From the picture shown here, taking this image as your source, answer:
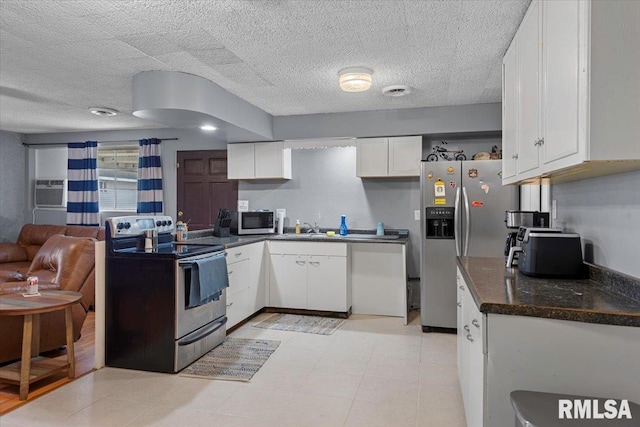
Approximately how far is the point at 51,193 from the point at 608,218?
7154mm

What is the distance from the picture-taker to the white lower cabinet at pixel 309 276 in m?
4.41

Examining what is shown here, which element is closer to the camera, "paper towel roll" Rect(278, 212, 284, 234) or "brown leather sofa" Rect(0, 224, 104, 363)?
→ "brown leather sofa" Rect(0, 224, 104, 363)

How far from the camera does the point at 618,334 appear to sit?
1.39 m

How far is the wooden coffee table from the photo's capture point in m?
2.58

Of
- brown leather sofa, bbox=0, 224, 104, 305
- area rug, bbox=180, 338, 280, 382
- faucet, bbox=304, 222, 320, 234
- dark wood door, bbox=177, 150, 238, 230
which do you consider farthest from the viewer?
dark wood door, bbox=177, 150, 238, 230

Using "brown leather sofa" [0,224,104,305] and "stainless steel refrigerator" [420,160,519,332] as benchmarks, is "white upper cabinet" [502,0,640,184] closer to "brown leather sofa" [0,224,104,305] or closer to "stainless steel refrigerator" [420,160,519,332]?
"stainless steel refrigerator" [420,160,519,332]

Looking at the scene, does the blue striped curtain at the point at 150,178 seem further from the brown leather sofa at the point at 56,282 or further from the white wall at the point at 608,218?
the white wall at the point at 608,218

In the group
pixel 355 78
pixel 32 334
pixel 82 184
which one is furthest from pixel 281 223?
pixel 82 184

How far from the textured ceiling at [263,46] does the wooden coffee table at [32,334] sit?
1.76 m

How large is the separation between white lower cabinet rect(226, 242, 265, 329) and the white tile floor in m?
0.73

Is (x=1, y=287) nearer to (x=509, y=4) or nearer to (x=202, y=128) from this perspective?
(x=202, y=128)

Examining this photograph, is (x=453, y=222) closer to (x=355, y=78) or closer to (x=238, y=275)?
(x=355, y=78)

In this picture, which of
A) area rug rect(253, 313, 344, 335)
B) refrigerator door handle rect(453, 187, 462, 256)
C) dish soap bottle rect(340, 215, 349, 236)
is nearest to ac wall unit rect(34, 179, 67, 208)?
area rug rect(253, 313, 344, 335)

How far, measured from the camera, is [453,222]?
396 cm
